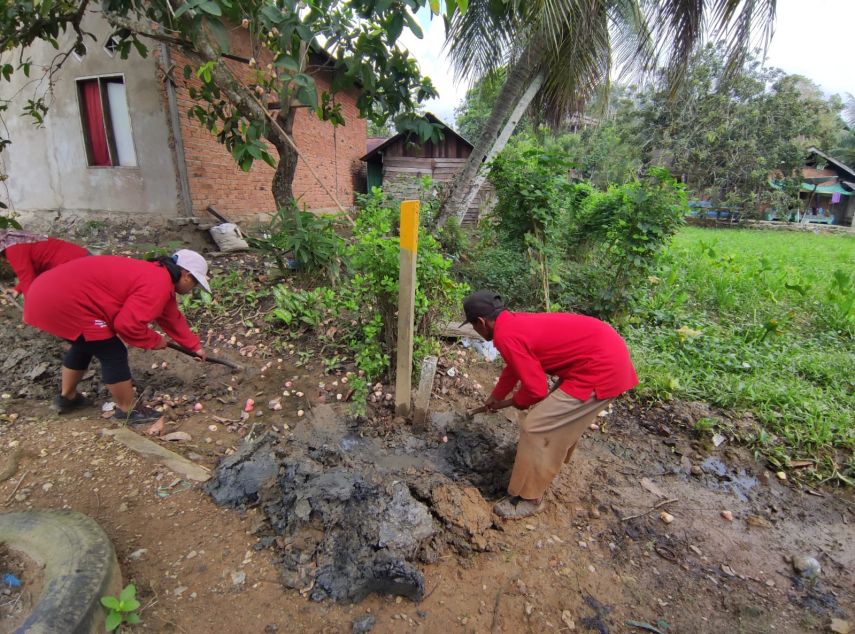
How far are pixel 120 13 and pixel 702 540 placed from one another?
6283 millimetres

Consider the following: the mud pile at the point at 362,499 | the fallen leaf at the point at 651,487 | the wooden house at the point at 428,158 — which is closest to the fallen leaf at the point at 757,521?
the fallen leaf at the point at 651,487

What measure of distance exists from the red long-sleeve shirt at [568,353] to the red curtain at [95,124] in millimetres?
7618

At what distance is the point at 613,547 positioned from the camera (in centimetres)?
244

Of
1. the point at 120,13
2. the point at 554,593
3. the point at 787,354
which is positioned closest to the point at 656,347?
the point at 787,354

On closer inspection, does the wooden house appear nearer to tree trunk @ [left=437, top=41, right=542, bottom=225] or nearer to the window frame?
tree trunk @ [left=437, top=41, right=542, bottom=225]

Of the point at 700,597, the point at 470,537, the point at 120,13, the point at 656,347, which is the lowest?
the point at 700,597

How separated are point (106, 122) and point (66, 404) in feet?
18.2

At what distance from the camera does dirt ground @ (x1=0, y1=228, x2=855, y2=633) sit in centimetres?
197

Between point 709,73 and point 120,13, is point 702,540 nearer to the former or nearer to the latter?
point 120,13

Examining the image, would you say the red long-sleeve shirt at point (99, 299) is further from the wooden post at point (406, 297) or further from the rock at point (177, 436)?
the wooden post at point (406, 297)

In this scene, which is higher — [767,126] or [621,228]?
[767,126]

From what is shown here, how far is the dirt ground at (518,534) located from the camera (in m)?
1.97

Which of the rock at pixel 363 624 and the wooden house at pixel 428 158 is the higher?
the wooden house at pixel 428 158

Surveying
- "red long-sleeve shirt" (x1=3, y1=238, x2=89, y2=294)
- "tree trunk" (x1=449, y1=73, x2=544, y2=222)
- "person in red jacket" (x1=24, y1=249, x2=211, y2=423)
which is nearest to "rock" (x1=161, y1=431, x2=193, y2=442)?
"person in red jacket" (x1=24, y1=249, x2=211, y2=423)
